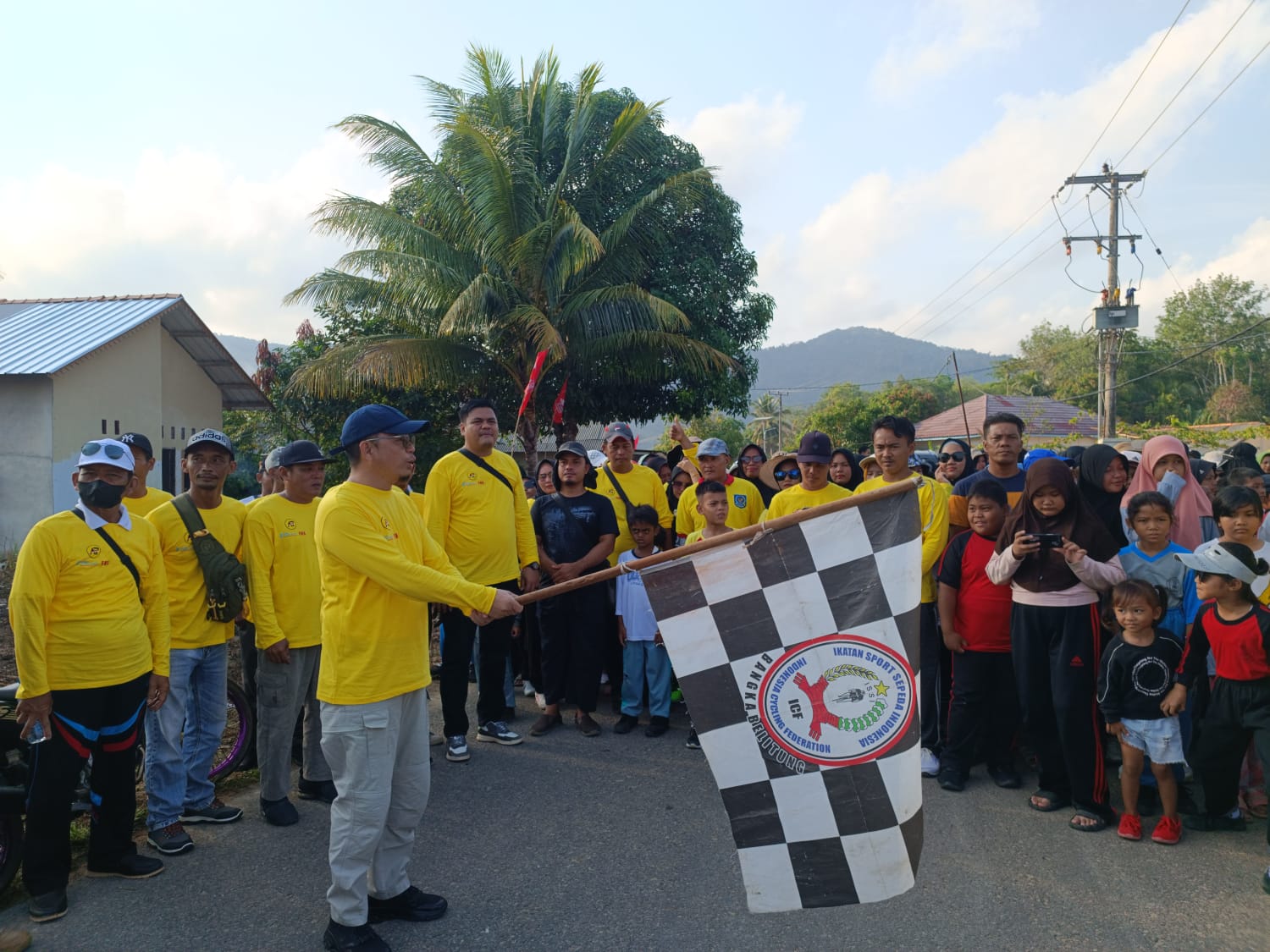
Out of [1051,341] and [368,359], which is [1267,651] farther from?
[1051,341]

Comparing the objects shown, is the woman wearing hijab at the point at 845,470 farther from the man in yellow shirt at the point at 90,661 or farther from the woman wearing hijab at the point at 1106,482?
the man in yellow shirt at the point at 90,661

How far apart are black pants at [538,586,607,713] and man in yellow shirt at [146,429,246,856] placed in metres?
2.23

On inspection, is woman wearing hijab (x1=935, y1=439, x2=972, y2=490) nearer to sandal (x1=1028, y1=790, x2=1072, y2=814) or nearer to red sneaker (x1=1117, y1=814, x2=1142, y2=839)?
sandal (x1=1028, y1=790, x2=1072, y2=814)

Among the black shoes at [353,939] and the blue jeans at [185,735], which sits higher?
the blue jeans at [185,735]

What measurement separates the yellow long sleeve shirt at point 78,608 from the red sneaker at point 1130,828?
4740 millimetres

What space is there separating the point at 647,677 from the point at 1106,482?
3.39m

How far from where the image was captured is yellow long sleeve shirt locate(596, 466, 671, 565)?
6.66 metres

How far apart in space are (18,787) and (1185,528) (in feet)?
21.3

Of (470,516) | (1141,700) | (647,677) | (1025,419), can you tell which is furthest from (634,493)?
(1025,419)

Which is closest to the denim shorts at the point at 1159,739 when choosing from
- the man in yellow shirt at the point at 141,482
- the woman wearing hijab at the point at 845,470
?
the woman wearing hijab at the point at 845,470

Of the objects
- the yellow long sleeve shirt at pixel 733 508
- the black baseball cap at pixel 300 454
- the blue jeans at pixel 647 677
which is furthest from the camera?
the yellow long sleeve shirt at pixel 733 508

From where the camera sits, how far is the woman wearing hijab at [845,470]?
23.6ft

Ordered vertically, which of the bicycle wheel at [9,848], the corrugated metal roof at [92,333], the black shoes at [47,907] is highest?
the corrugated metal roof at [92,333]

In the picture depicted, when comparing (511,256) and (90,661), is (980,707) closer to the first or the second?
(90,661)
